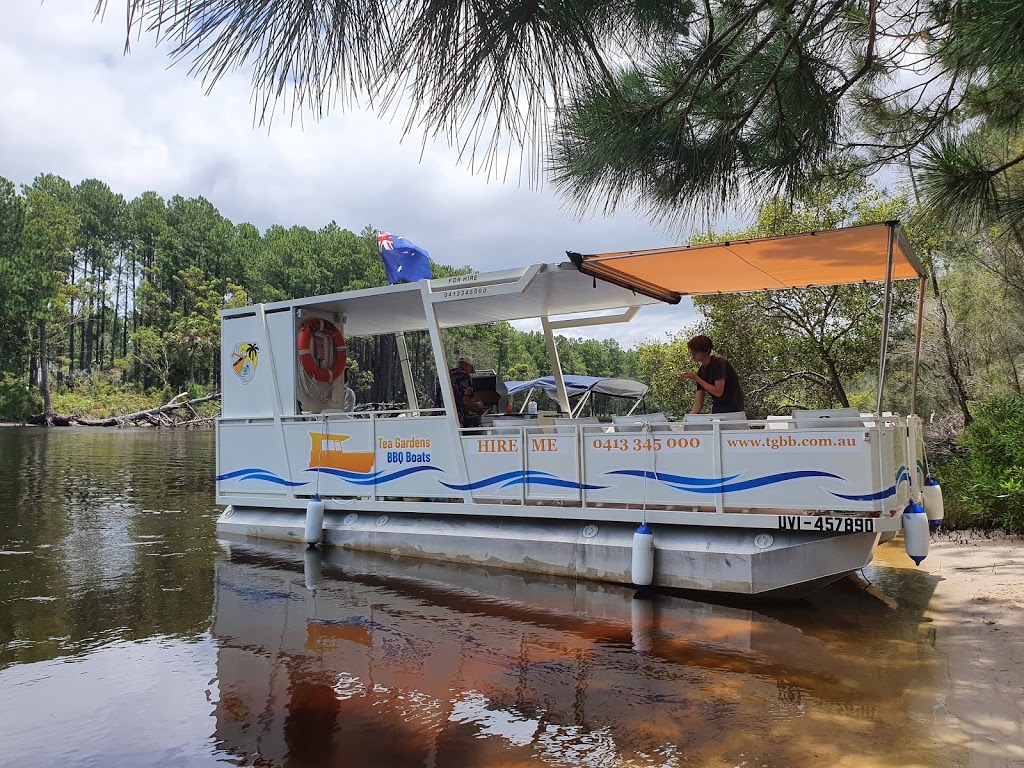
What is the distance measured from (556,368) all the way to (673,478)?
445cm

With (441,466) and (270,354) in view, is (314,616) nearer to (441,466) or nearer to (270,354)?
(441,466)

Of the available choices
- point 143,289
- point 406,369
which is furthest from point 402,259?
point 143,289

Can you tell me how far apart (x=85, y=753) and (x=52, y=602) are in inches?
153

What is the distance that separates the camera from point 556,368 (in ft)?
38.9

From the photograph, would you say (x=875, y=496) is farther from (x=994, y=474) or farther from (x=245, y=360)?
(x=245, y=360)

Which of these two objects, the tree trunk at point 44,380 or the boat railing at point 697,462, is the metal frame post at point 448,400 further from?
the tree trunk at point 44,380

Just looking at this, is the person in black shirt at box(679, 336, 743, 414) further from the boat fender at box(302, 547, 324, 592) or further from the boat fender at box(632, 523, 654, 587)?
the boat fender at box(302, 547, 324, 592)

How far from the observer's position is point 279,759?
425 cm

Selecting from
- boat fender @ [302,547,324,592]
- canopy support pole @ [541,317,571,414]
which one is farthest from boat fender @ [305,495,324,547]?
canopy support pole @ [541,317,571,414]

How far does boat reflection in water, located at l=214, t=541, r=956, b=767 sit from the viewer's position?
4.31m

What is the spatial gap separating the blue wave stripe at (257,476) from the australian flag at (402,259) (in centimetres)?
310

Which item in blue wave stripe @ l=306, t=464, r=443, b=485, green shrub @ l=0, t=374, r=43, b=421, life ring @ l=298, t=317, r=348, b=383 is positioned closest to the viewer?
blue wave stripe @ l=306, t=464, r=443, b=485

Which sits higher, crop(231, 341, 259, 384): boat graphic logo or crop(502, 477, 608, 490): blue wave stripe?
crop(231, 341, 259, 384): boat graphic logo

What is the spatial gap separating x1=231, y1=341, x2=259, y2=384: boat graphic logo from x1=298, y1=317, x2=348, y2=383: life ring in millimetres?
830
